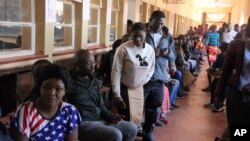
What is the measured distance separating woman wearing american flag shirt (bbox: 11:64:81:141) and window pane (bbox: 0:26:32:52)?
A: 4.74 ft

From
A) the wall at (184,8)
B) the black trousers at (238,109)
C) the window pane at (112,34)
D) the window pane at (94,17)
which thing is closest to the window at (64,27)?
the window pane at (94,17)

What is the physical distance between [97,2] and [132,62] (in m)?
2.66

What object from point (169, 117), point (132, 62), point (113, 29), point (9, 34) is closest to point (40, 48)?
point (9, 34)

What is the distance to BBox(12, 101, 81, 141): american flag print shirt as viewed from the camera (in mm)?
1856

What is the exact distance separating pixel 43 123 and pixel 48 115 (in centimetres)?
5

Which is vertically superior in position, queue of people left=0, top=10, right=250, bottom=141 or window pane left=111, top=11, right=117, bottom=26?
window pane left=111, top=11, right=117, bottom=26

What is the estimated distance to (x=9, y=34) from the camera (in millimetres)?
3377

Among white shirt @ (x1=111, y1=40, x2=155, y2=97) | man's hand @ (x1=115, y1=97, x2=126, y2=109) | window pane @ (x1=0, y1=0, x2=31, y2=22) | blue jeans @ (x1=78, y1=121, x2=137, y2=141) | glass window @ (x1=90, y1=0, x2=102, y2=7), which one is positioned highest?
glass window @ (x1=90, y1=0, x2=102, y2=7)

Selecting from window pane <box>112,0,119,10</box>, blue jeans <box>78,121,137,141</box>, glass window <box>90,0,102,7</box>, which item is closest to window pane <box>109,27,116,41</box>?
window pane <box>112,0,119,10</box>

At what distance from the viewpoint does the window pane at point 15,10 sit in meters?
3.17

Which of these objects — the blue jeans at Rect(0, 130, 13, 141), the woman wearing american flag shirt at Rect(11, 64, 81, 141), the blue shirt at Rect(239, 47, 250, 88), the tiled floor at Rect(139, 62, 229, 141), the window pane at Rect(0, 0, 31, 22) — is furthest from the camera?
the tiled floor at Rect(139, 62, 229, 141)

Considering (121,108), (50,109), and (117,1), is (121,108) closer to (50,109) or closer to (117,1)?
(50,109)

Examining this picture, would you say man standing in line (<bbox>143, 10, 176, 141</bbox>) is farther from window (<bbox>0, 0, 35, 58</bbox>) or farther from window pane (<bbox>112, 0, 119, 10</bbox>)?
window pane (<bbox>112, 0, 119, 10</bbox>)

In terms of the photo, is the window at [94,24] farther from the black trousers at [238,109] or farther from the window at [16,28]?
the black trousers at [238,109]
